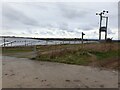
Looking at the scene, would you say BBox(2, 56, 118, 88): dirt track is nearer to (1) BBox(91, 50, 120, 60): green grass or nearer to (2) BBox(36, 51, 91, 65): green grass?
(2) BBox(36, 51, 91, 65): green grass

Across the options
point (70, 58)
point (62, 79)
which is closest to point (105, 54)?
point (70, 58)

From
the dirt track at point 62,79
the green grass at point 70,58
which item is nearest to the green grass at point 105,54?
the green grass at point 70,58

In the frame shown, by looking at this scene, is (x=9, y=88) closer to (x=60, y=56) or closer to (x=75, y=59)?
(x=75, y=59)

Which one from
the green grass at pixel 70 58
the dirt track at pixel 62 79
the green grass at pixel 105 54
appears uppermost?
the green grass at pixel 105 54

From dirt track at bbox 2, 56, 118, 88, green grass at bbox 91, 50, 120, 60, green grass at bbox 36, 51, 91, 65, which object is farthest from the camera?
green grass at bbox 91, 50, 120, 60

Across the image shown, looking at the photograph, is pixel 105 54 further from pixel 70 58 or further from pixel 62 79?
pixel 62 79

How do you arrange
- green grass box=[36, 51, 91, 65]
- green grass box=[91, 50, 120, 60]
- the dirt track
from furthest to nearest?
green grass box=[91, 50, 120, 60] → green grass box=[36, 51, 91, 65] → the dirt track

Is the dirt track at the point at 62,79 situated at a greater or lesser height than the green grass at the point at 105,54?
lesser

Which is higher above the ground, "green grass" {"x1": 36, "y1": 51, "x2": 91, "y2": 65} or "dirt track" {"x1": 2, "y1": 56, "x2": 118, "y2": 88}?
"green grass" {"x1": 36, "y1": 51, "x2": 91, "y2": 65}

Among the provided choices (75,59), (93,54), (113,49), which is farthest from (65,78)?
(113,49)

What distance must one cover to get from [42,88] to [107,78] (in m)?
3.49

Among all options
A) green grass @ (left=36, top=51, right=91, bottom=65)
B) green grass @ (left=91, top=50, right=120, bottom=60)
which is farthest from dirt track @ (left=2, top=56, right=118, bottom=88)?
green grass @ (left=91, top=50, right=120, bottom=60)

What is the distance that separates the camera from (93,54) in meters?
17.8

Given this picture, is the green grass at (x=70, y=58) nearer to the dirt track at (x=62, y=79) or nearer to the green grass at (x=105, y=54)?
the green grass at (x=105, y=54)
